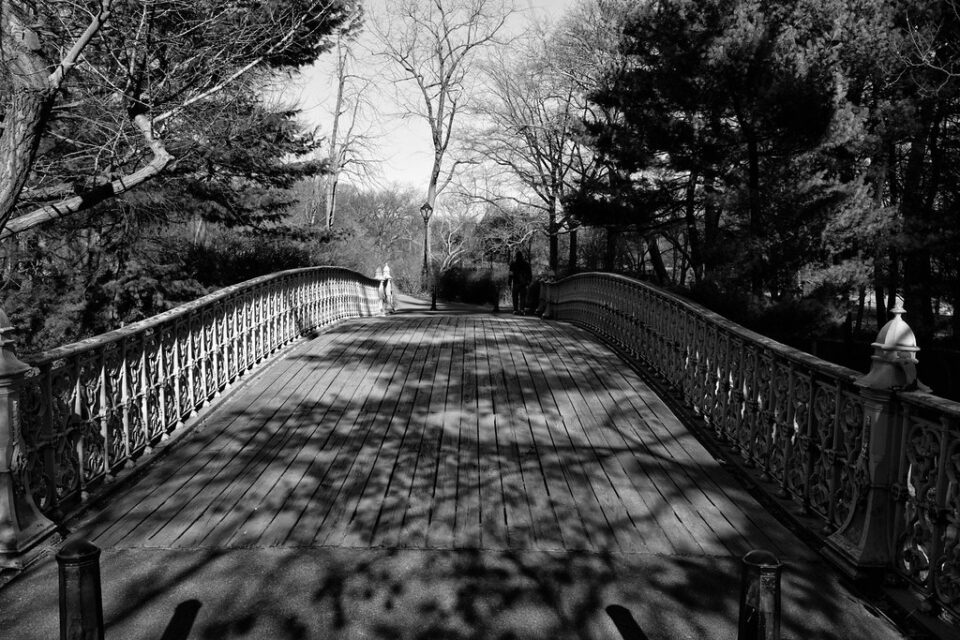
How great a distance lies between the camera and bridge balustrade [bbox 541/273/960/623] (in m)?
3.59

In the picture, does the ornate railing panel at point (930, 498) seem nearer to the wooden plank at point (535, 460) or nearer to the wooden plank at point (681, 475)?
the wooden plank at point (681, 475)

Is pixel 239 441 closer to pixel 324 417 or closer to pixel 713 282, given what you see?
pixel 324 417

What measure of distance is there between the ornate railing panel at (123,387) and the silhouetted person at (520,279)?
1230 cm

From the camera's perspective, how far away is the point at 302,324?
1180 cm

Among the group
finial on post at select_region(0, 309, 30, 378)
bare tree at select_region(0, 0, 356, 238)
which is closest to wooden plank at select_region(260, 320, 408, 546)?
finial on post at select_region(0, 309, 30, 378)

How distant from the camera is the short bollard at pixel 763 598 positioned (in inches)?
105

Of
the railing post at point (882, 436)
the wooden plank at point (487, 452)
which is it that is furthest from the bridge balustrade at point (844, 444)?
the wooden plank at point (487, 452)

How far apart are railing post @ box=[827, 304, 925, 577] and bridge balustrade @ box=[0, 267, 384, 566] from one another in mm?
4609

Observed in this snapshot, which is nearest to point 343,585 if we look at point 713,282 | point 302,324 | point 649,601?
point 649,601

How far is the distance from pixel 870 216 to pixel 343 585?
62.2 ft

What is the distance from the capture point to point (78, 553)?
8.64 ft

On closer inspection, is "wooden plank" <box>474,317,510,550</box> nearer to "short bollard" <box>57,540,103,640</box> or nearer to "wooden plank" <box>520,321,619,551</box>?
"wooden plank" <box>520,321,619,551</box>

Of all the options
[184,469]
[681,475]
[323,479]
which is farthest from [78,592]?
[681,475]

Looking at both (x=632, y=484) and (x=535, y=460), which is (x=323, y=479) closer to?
(x=535, y=460)
